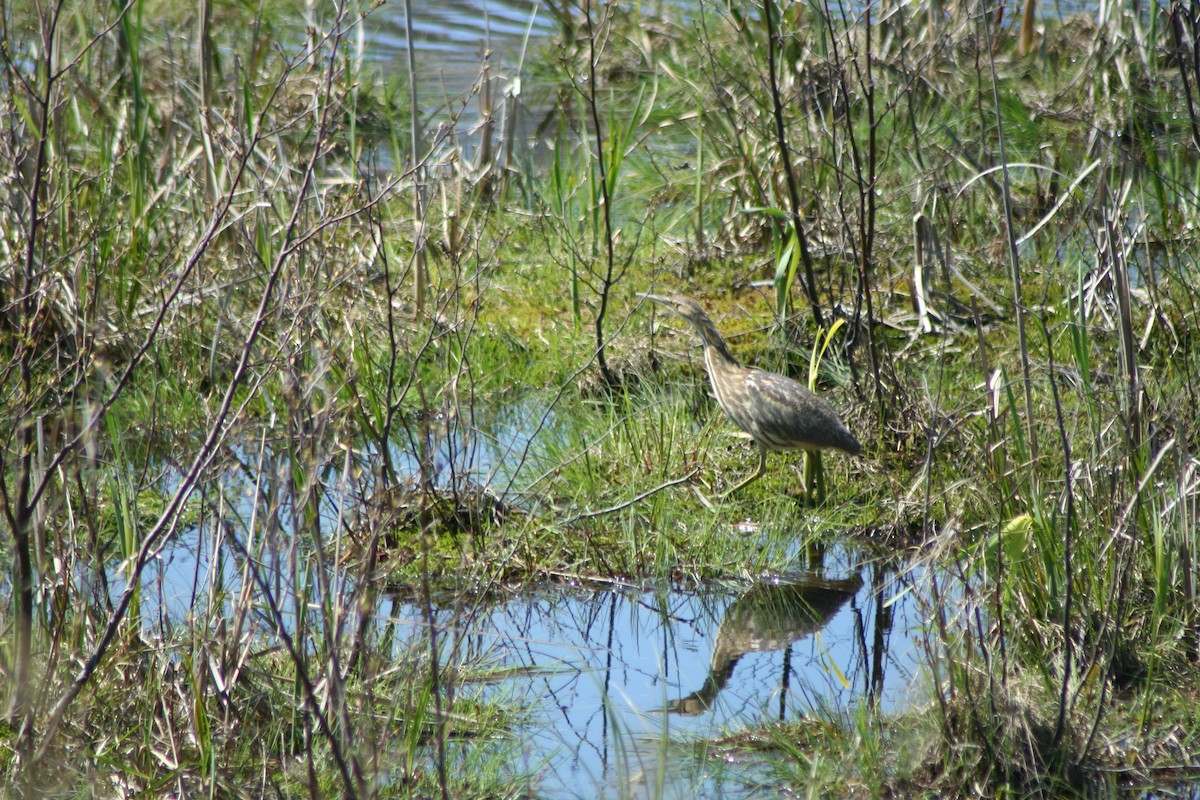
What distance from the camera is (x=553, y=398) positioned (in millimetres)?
6613

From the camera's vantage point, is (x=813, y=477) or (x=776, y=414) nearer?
(x=776, y=414)

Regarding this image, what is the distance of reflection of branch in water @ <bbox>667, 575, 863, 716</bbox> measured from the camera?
4.69 metres

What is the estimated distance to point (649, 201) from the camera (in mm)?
8578

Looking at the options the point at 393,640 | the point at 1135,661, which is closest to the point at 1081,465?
the point at 1135,661

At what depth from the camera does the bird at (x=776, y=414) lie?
573cm

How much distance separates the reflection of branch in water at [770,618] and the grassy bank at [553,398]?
17 centimetres

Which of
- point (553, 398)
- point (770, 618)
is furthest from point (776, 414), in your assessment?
point (553, 398)

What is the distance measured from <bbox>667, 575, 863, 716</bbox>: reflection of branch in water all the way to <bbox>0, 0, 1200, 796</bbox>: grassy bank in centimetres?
17

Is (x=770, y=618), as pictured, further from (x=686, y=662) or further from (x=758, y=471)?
(x=758, y=471)

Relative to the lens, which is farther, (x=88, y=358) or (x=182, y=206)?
(x=182, y=206)

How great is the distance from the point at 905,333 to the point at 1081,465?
2.68 meters

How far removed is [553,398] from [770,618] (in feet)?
6.24

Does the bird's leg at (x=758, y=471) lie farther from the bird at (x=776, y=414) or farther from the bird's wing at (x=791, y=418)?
the bird's wing at (x=791, y=418)

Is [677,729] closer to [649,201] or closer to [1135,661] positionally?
[1135,661]
